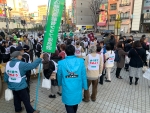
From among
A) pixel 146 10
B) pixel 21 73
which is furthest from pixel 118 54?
pixel 146 10

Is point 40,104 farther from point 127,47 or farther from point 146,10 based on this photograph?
point 146,10

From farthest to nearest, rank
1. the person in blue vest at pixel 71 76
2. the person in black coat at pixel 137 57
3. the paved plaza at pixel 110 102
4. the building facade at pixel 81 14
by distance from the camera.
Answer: the building facade at pixel 81 14 → the person in black coat at pixel 137 57 → the paved plaza at pixel 110 102 → the person in blue vest at pixel 71 76

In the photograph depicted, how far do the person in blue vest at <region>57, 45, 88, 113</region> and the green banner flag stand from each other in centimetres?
106

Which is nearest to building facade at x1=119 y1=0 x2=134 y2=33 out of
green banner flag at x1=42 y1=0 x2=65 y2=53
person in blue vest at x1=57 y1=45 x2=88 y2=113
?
green banner flag at x1=42 y1=0 x2=65 y2=53

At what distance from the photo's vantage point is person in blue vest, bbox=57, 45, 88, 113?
253 cm

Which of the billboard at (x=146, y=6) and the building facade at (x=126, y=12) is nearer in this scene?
the billboard at (x=146, y=6)

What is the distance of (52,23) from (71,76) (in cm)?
164

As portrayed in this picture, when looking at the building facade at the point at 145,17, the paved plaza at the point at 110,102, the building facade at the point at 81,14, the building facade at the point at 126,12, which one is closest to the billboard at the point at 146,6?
the building facade at the point at 145,17

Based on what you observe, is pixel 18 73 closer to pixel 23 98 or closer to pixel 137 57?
pixel 23 98

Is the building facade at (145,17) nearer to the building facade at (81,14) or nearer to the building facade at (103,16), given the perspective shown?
the building facade at (103,16)

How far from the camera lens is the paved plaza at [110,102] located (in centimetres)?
381

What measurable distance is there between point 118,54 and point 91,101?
270cm

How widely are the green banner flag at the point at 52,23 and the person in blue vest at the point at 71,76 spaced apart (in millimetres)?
1063

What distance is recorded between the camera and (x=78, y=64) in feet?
8.44
